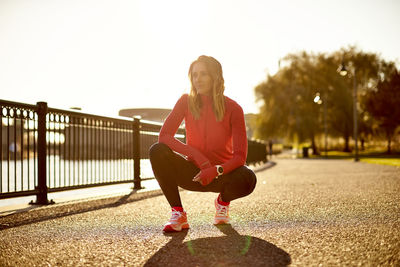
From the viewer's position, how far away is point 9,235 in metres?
3.78

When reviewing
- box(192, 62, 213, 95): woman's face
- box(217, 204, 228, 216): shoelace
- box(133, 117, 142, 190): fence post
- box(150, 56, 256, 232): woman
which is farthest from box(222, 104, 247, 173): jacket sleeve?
box(133, 117, 142, 190): fence post

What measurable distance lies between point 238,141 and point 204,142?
33 cm

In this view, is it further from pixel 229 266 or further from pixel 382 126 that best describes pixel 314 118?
pixel 229 266

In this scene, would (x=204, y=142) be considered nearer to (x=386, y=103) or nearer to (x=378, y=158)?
(x=378, y=158)

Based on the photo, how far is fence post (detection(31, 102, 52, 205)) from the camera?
588cm

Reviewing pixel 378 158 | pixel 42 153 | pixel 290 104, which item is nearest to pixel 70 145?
pixel 42 153

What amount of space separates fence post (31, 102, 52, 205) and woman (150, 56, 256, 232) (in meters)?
2.71

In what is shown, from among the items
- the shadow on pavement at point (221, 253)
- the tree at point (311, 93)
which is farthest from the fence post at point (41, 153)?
the tree at point (311, 93)

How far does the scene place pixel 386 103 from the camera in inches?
1544

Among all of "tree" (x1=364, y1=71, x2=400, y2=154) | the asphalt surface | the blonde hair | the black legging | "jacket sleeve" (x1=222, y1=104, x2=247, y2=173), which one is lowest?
the asphalt surface

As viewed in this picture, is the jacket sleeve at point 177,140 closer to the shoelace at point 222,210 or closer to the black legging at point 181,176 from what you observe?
the black legging at point 181,176

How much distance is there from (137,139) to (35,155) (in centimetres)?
278

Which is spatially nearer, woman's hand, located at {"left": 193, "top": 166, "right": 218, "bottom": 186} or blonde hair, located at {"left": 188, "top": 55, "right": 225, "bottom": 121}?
woman's hand, located at {"left": 193, "top": 166, "right": 218, "bottom": 186}

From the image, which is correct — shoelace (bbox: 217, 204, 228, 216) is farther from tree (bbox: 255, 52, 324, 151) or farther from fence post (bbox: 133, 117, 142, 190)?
tree (bbox: 255, 52, 324, 151)
